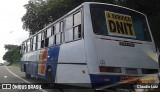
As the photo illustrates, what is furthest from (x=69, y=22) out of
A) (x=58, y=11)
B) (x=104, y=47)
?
(x=58, y=11)

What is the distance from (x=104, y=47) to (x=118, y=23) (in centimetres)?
105

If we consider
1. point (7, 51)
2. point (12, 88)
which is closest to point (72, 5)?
point (12, 88)

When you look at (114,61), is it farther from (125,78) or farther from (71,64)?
(71,64)

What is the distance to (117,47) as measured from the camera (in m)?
10.4

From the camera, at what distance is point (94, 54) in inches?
386

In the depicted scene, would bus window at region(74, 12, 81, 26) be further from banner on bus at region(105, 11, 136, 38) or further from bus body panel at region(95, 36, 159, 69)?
bus body panel at region(95, 36, 159, 69)

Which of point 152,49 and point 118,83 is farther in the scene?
point 152,49

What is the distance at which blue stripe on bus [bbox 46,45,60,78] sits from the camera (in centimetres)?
1296

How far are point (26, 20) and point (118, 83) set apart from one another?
29.8m

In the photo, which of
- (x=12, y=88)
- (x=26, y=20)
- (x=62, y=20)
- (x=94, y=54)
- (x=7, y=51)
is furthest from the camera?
(x=7, y=51)

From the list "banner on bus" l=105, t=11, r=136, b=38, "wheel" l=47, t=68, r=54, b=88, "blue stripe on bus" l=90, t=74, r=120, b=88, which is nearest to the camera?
"blue stripe on bus" l=90, t=74, r=120, b=88

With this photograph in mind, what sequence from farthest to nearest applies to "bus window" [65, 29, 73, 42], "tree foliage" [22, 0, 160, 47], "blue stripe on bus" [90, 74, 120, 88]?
"tree foliage" [22, 0, 160, 47] → "bus window" [65, 29, 73, 42] → "blue stripe on bus" [90, 74, 120, 88]

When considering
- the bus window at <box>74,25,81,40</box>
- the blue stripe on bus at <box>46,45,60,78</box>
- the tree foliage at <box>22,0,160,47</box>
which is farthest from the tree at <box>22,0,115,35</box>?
the bus window at <box>74,25,81,40</box>

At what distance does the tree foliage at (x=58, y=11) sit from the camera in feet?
60.5
